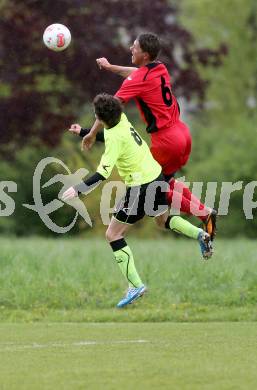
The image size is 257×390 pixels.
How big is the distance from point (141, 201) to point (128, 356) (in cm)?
224

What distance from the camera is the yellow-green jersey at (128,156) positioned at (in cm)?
1028

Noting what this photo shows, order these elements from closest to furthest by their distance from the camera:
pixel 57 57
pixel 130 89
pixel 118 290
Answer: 1. pixel 130 89
2. pixel 118 290
3. pixel 57 57

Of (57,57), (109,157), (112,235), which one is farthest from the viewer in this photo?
(57,57)

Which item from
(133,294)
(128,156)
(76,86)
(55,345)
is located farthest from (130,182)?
(76,86)

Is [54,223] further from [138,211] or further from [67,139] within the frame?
[138,211]

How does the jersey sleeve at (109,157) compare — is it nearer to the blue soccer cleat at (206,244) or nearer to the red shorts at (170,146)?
the red shorts at (170,146)

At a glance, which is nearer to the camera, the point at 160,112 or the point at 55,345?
the point at 55,345

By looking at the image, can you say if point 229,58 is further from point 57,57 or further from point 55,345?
point 55,345

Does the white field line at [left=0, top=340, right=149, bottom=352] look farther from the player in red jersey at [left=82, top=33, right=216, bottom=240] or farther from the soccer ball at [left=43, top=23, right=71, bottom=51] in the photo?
the soccer ball at [left=43, top=23, right=71, bottom=51]

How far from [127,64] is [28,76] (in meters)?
2.58

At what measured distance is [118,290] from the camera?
1366 cm

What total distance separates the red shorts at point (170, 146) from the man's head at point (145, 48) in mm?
771

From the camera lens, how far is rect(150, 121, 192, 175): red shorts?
438 inches

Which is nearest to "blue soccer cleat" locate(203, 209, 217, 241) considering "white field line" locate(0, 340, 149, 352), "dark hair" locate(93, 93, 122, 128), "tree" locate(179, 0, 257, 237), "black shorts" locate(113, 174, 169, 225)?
"black shorts" locate(113, 174, 169, 225)
